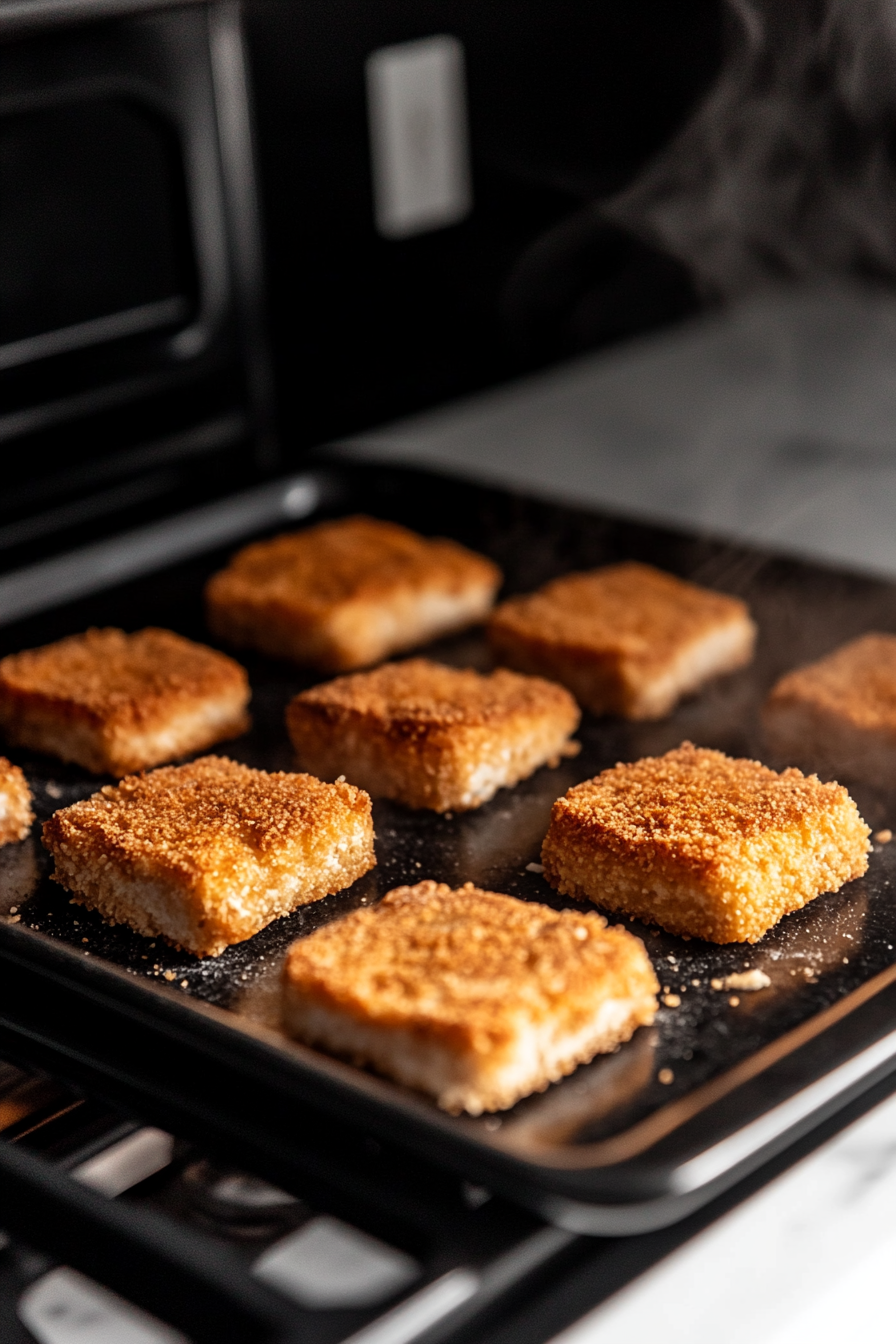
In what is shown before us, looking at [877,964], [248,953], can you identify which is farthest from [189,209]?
[877,964]

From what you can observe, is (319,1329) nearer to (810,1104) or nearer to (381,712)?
(810,1104)

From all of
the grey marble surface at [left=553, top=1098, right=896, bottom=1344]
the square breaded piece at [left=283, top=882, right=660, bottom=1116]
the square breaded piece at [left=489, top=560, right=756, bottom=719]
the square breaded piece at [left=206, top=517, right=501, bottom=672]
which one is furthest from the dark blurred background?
the grey marble surface at [left=553, top=1098, right=896, bottom=1344]

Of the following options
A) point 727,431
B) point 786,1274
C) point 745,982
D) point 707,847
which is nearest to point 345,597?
point 707,847

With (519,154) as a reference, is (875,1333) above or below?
below

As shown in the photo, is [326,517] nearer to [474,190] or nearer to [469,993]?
[474,190]

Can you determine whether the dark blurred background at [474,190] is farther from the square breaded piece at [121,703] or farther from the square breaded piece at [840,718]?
the square breaded piece at [840,718]

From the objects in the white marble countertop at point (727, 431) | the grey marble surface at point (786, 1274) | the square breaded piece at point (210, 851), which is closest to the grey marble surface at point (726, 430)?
the white marble countertop at point (727, 431)
